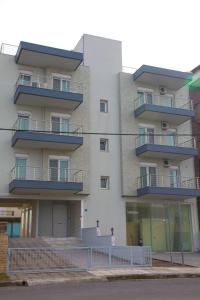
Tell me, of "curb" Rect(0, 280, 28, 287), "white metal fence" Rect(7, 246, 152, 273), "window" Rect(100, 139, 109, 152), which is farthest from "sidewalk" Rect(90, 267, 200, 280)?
"window" Rect(100, 139, 109, 152)

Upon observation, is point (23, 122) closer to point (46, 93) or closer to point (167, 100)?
point (46, 93)

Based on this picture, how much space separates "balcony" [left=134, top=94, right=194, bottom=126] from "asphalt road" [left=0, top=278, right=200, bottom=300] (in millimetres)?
17398

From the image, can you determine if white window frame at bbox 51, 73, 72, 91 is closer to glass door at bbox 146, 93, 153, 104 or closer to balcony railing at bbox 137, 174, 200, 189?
glass door at bbox 146, 93, 153, 104

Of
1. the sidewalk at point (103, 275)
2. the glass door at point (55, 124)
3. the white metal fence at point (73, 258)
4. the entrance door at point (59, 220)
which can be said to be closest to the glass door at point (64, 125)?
the glass door at point (55, 124)

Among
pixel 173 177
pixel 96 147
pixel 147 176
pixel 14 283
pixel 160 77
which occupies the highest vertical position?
pixel 160 77

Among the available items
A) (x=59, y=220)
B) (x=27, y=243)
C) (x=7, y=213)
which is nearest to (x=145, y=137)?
(x=59, y=220)

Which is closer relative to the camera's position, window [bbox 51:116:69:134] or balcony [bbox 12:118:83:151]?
balcony [bbox 12:118:83:151]

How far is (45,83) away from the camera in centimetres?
2917

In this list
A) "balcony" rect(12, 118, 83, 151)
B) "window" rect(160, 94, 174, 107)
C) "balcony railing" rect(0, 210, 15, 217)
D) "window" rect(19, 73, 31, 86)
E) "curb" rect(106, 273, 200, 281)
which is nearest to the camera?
"curb" rect(106, 273, 200, 281)

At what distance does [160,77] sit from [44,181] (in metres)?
12.7

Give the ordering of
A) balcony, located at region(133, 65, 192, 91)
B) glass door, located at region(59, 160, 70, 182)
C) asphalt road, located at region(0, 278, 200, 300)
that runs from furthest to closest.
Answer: balcony, located at region(133, 65, 192, 91) < glass door, located at region(59, 160, 70, 182) < asphalt road, located at region(0, 278, 200, 300)

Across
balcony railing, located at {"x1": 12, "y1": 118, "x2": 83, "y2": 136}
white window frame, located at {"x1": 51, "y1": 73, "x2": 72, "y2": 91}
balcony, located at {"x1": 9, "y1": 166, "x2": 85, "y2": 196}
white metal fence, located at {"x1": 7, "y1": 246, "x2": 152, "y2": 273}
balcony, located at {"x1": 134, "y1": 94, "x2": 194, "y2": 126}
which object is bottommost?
white metal fence, located at {"x1": 7, "y1": 246, "x2": 152, "y2": 273}

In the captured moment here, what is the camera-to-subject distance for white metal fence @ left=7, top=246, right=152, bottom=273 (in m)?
16.6

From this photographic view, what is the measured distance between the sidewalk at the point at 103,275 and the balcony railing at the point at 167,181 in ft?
39.3
